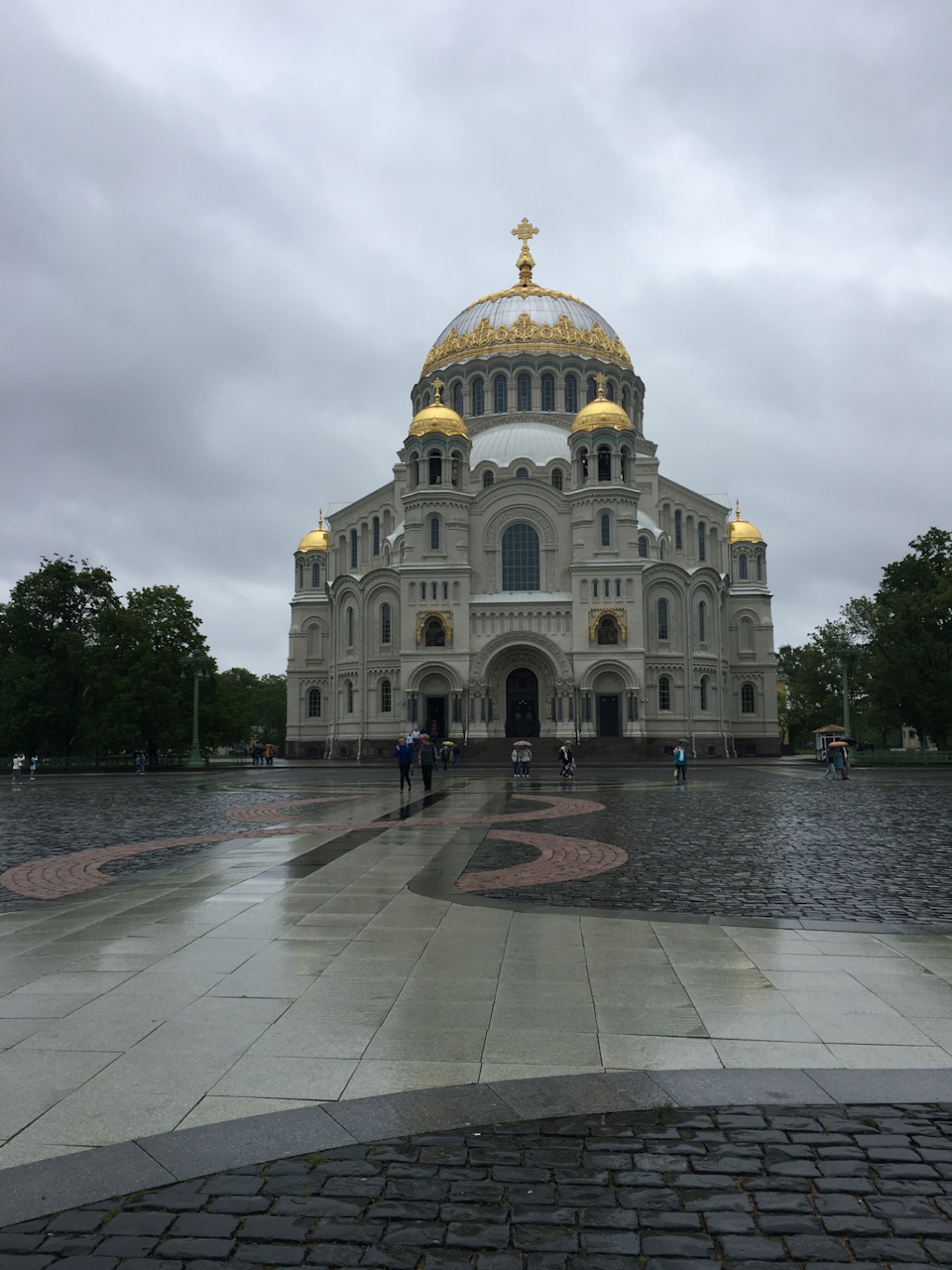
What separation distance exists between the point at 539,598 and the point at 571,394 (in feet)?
58.6

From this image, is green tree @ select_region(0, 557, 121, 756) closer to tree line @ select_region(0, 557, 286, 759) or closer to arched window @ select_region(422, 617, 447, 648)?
tree line @ select_region(0, 557, 286, 759)

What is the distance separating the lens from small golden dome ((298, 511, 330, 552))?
69875 millimetres

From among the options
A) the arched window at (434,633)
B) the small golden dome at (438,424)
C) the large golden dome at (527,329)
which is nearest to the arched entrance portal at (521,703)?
the arched window at (434,633)

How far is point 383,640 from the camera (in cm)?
5850

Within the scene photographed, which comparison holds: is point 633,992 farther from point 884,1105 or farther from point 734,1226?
point 734,1226

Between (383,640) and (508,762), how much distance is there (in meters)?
13.4

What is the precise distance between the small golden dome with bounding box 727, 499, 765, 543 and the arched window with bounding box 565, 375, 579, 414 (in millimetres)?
13699

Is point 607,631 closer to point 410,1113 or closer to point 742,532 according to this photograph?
point 742,532

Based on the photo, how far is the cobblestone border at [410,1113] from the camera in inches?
155

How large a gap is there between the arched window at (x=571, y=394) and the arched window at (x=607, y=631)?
17.6 meters

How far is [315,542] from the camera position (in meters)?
70.1

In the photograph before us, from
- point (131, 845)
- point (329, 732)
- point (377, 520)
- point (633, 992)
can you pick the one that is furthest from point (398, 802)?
point (377, 520)

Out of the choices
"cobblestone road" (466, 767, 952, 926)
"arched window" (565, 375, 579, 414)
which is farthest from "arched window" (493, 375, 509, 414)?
"cobblestone road" (466, 767, 952, 926)

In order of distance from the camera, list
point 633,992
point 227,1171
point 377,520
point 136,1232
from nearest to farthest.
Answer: point 136,1232 < point 227,1171 < point 633,992 < point 377,520
